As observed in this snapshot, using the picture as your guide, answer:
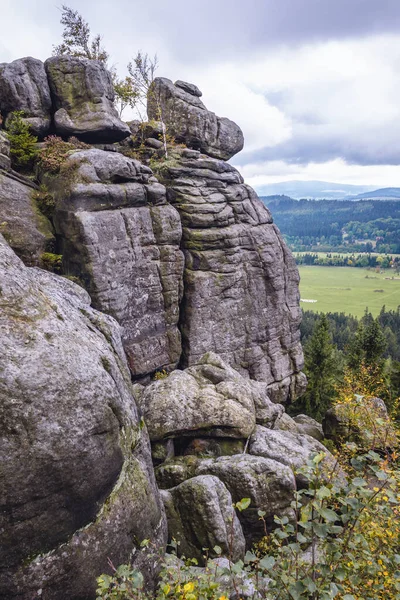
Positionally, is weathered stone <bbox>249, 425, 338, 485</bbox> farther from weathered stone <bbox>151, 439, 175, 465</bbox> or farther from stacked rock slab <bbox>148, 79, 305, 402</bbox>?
stacked rock slab <bbox>148, 79, 305, 402</bbox>

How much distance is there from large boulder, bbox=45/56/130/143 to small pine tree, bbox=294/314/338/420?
34054 millimetres

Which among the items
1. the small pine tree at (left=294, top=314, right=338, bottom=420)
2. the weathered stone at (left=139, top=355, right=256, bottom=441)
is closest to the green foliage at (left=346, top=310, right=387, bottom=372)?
the small pine tree at (left=294, top=314, right=338, bottom=420)

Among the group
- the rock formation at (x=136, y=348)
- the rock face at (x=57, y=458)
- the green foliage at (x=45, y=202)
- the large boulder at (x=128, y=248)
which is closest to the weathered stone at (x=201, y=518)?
the rock formation at (x=136, y=348)

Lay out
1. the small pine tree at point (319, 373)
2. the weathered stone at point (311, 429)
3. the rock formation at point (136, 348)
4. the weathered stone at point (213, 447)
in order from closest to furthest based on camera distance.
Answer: the rock formation at point (136, 348), the weathered stone at point (213, 447), the weathered stone at point (311, 429), the small pine tree at point (319, 373)

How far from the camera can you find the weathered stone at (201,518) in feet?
41.0

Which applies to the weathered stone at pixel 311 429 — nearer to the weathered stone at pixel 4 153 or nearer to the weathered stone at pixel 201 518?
the weathered stone at pixel 201 518

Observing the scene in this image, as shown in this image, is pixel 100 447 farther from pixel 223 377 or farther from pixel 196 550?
pixel 223 377

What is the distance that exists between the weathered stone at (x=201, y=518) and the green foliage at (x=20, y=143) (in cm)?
2324

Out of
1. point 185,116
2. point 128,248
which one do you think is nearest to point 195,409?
point 128,248

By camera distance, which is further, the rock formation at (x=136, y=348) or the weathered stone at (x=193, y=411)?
the weathered stone at (x=193, y=411)

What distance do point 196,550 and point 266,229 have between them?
27.3 meters

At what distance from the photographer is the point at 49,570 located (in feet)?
25.9

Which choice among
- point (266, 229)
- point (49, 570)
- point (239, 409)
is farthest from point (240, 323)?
point (49, 570)

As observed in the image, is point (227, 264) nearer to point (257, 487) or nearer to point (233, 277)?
point (233, 277)
